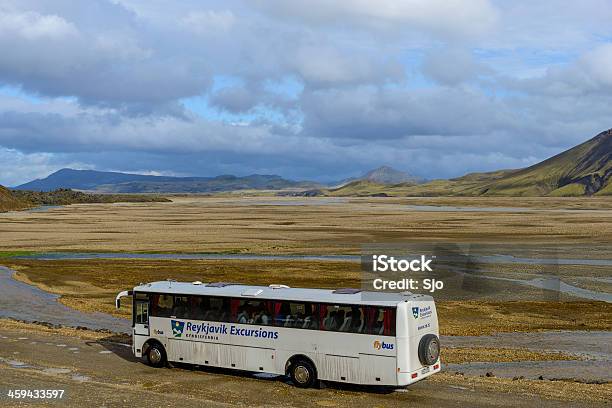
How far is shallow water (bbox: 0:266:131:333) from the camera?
4562 cm

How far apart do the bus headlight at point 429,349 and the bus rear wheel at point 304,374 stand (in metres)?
4.54

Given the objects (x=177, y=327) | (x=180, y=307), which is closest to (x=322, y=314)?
(x=180, y=307)

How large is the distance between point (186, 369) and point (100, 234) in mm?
94253

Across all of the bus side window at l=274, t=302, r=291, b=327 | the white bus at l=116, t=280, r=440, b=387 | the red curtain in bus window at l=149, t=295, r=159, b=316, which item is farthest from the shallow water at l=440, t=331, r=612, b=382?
the red curtain in bus window at l=149, t=295, r=159, b=316

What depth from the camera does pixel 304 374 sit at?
88.9 feet

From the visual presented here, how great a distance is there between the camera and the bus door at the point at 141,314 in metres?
31.9

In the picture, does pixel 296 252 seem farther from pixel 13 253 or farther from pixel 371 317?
pixel 371 317

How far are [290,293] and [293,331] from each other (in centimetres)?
167

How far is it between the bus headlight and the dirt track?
1436mm

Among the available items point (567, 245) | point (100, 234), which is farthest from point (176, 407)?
point (100, 234)

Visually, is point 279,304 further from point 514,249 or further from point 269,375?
point 514,249

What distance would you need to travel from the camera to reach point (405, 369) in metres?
25.0

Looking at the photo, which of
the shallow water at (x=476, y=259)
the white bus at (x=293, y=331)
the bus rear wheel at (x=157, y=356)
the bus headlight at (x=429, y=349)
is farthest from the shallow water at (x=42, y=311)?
the bus headlight at (x=429, y=349)

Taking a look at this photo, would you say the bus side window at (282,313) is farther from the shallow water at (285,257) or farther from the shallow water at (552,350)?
the shallow water at (285,257)
